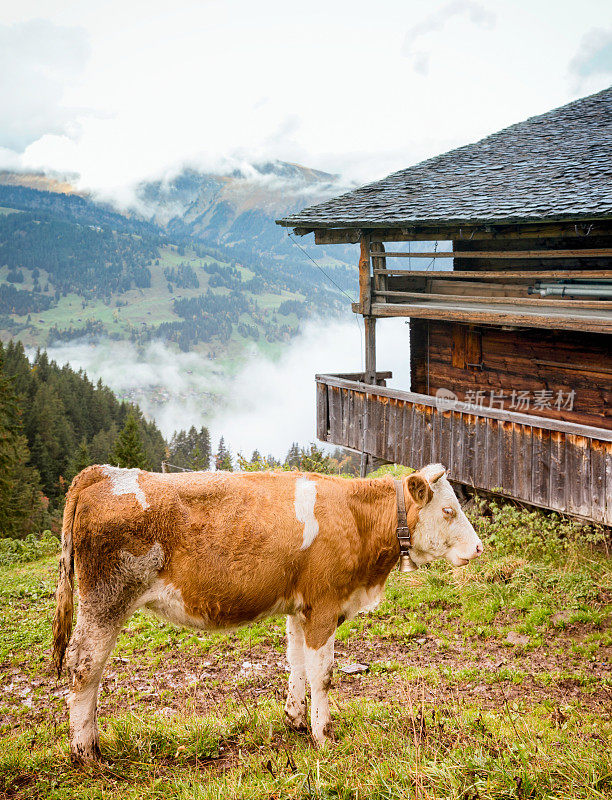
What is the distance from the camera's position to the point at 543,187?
10.3m

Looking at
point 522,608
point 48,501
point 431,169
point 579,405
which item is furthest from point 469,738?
point 48,501

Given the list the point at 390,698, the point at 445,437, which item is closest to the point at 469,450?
the point at 445,437

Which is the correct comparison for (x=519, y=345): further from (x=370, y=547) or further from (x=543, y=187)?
(x=370, y=547)

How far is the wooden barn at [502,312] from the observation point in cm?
923

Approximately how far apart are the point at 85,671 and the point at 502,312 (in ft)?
29.1

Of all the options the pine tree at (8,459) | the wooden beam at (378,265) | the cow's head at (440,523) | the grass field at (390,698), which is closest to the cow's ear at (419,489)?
the cow's head at (440,523)

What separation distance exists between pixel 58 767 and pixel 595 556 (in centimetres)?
770

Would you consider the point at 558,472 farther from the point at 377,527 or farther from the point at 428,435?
the point at 377,527

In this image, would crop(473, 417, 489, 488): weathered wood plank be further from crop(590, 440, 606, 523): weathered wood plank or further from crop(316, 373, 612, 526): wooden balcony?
crop(590, 440, 606, 523): weathered wood plank

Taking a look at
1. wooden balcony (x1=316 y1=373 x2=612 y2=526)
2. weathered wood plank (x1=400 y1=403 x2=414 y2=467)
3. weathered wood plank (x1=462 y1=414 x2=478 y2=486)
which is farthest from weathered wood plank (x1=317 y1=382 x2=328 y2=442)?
weathered wood plank (x1=462 y1=414 x2=478 y2=486)

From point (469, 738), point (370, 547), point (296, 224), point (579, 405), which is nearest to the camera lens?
point (469, 738)

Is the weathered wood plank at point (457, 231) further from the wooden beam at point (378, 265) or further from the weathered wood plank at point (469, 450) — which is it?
the weathered wood plank at point (469, 450)

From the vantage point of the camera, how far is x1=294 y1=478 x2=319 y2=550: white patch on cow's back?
452 cm

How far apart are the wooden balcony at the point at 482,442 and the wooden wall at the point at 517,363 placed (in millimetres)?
1823
